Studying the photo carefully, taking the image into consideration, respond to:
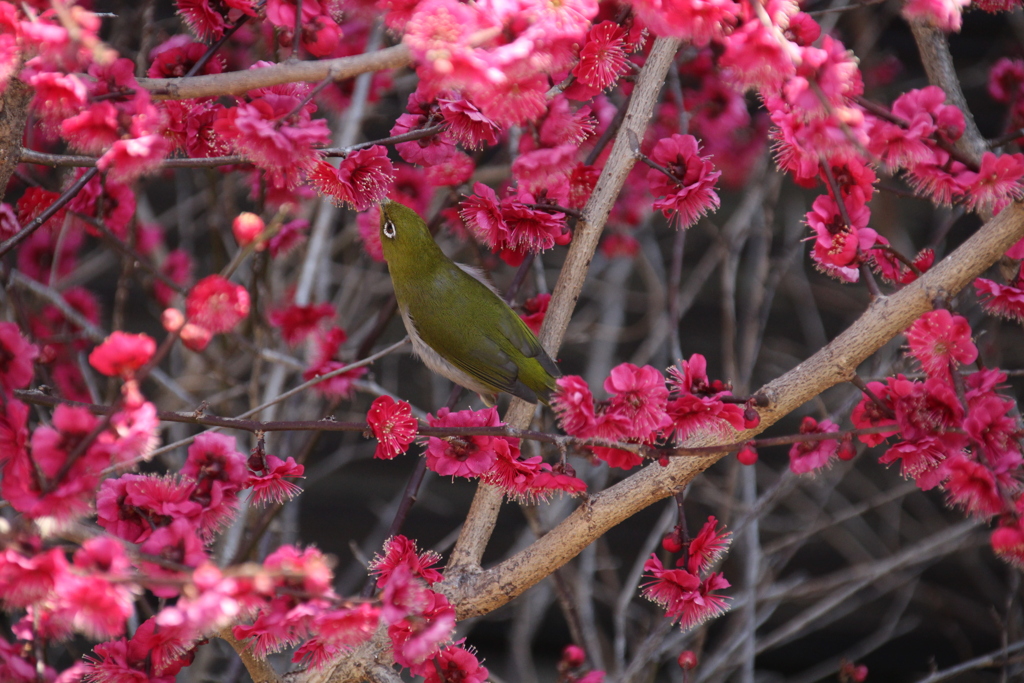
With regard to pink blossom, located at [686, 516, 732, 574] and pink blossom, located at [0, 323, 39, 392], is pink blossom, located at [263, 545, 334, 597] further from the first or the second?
pink blossom, located at [686, 516, 732, 574]

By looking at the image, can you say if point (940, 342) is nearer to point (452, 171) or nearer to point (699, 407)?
point (699, 407)

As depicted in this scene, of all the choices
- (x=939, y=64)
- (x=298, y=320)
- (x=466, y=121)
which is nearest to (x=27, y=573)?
(x=466, y=121)

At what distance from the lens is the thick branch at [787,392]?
108cm

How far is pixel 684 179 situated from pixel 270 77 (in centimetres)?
66

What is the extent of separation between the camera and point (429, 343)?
175 cm

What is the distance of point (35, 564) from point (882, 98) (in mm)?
2858

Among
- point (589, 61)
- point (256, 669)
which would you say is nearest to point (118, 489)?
point (256, 669)

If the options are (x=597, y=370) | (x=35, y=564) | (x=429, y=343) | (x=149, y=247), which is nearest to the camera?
(x=35, y=564)

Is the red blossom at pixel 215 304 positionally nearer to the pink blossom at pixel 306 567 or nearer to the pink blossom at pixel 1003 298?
the pink blossom at pixel 306 567

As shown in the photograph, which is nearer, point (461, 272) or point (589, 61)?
point (589, 61)

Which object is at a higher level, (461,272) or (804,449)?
(804,449)

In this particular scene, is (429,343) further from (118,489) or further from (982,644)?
(982,644)

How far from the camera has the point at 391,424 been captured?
109 centimetres

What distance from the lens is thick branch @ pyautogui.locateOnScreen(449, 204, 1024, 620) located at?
3.53 ft
